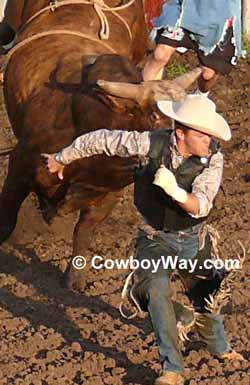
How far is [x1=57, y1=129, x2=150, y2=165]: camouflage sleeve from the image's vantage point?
4805 millimetres

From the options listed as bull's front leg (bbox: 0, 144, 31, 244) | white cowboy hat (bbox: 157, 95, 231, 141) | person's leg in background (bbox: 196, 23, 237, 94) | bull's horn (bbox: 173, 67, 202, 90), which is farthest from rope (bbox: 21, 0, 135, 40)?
white cowboy hat (bbox: 157, 95, 231, 141)

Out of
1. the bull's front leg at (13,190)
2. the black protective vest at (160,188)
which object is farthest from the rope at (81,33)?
the black protective vest at (160,188)

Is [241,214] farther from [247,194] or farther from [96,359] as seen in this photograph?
[96,359]

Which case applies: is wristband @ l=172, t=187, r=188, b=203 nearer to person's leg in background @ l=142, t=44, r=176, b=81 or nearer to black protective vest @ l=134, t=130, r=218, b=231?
black protective vest @ l=134, t=130, r=218, b=231

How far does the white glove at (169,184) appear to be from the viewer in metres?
4.37

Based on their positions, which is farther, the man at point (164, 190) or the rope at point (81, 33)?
the rope at point (81, 33)

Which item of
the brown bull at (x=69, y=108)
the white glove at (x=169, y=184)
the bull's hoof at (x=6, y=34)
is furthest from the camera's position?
the bull's hoof at (x=6, y=34)

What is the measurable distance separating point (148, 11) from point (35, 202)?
377 centimetres

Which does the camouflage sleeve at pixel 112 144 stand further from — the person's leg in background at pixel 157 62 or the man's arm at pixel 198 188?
the person's leg in background at pixel 157 62

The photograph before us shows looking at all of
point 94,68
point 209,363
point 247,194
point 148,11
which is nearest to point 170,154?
point 209,363

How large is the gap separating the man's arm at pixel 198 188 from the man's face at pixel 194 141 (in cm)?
8

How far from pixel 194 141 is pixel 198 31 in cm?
289

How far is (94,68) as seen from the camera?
257 inches

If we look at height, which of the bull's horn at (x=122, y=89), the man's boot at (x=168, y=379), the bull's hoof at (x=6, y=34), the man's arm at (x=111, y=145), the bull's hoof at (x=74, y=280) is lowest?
the bull's hoof at (x=74, y=280)
